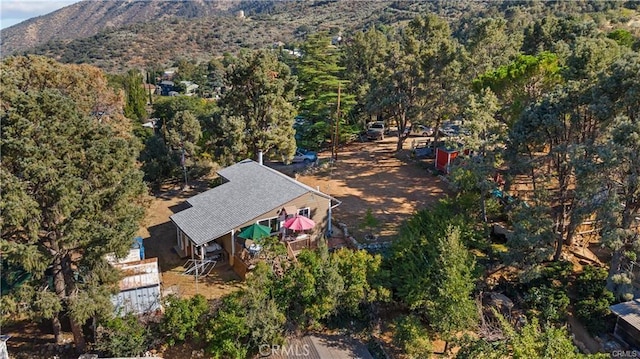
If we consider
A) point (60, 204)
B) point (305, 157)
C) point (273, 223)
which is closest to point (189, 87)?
point (305, 157)

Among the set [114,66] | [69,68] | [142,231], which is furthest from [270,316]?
[114,66]

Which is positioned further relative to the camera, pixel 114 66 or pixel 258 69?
pixel 114 66

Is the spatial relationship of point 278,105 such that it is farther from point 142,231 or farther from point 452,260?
point 452,260

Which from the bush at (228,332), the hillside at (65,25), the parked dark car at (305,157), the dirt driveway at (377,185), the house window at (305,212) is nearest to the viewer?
the bush at (228,332)

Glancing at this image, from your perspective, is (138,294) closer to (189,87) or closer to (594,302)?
(594,302)

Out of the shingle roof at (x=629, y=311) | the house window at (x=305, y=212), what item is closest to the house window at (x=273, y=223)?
the house window at (x=305, y=212)

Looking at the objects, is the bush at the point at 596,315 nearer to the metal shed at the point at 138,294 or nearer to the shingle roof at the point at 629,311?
the shingle roof at the point at 629,311

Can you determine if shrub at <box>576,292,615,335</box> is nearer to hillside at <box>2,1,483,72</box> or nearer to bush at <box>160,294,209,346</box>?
bush at <box>160,294,209,346</box>

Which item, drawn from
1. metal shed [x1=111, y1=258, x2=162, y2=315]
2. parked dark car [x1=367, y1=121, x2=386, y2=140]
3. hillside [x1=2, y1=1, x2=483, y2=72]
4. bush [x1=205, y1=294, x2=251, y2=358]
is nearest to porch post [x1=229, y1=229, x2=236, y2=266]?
metal shed [x1=111, y1=258, x2=162, y2=315]
